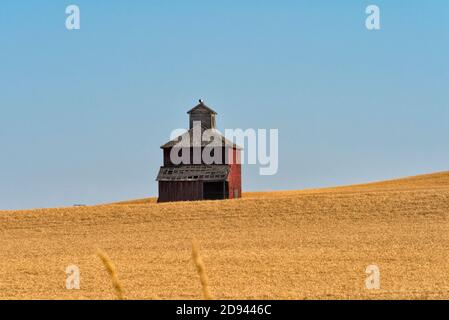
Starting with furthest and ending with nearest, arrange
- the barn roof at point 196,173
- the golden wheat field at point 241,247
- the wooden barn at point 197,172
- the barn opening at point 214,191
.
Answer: the barn opening at point 214,191 < the wooden barn at point 197,172 < the barn roof at point 196,173 < the golden wheat field at point 241,247

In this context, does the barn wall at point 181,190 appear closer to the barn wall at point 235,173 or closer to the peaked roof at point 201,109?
the barn wall at point 235,173

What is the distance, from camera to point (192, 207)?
46.5 meters

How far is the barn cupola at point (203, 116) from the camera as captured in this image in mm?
57500

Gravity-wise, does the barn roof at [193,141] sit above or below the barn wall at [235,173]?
above

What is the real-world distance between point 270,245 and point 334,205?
45.1 ft

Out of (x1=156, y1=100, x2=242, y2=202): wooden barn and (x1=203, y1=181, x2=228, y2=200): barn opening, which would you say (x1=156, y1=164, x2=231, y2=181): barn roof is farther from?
(x1=203, y1=181, x2=228, y2=200): barn opening

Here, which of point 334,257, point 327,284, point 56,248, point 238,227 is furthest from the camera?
point 238,227

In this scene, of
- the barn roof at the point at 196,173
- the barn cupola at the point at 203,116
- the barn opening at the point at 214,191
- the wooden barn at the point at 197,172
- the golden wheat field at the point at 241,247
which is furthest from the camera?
the barn cupola at the point at 203,116

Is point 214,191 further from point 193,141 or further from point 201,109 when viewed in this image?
point 201,109

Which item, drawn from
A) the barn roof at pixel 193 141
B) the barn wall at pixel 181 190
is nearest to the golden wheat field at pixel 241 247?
the barn wall at pixel 181 190

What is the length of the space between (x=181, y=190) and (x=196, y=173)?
1.67 meters
